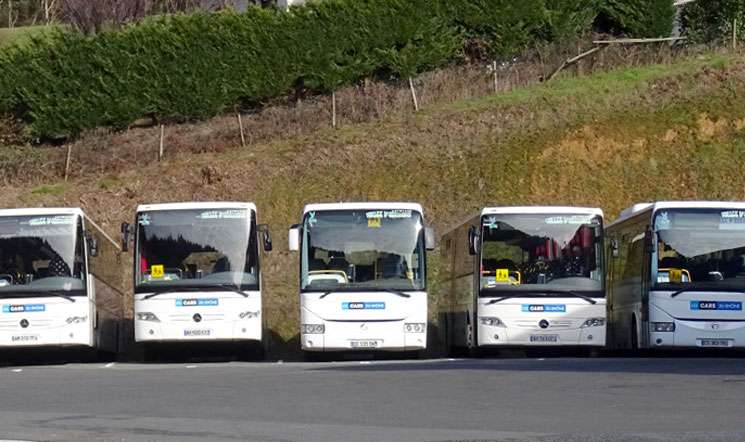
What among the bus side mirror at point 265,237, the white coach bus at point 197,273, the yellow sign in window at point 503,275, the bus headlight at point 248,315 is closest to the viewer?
the yellow sign in window at point 503,275

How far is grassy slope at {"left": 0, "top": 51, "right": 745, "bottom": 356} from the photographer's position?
41.2 m

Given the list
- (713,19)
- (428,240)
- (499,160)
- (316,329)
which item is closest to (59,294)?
(316,329)

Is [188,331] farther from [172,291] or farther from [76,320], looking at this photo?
[76,320]

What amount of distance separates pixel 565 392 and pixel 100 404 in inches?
216

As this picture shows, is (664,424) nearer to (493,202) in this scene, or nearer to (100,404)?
(100,404)

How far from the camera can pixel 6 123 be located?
4712 centimetres

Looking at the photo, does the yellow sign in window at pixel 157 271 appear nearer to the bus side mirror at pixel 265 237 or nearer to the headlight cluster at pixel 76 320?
the headlight cluster at pixel 76 320

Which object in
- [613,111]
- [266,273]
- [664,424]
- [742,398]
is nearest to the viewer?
[664,424]

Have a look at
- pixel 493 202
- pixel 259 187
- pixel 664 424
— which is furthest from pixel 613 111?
pixel 664 424

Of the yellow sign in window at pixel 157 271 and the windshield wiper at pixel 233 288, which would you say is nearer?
the windshield wiper at pixel 233 288

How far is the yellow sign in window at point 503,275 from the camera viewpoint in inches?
1010

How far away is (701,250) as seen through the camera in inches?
982

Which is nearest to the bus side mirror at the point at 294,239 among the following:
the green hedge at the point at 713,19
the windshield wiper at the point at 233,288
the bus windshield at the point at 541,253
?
the windshield wiper at the point at 233,288

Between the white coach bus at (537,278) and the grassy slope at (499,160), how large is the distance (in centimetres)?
1409
